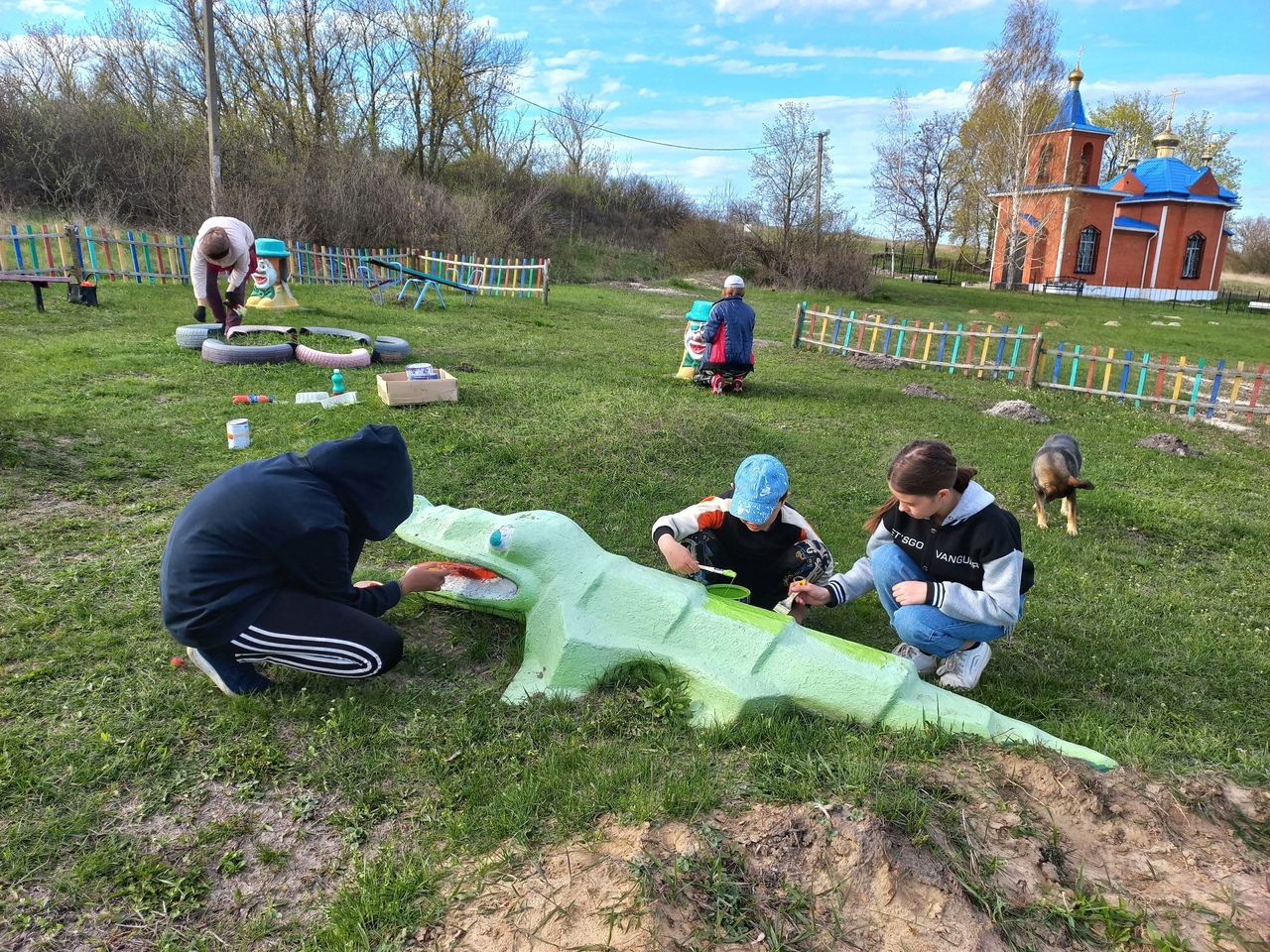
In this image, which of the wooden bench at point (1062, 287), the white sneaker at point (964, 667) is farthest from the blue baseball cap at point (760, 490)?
the wooden bench at point (1062, 287)

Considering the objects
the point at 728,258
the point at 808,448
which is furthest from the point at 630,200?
the point at 808,448

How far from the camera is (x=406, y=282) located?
1595 centimetres

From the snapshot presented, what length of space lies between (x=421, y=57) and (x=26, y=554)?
31955 millimetres

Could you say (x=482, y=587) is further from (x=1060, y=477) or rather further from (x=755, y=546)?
(x=1060, y=477)

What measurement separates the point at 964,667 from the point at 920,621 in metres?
0.41

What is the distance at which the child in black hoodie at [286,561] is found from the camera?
280 cm

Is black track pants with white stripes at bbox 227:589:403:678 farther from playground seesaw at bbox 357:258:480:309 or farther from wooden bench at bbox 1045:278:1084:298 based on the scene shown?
wooden bench at bbox 1045:278:1084:298

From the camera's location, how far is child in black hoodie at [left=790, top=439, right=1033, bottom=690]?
3.09 meters

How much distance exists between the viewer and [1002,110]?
3559 centimetres

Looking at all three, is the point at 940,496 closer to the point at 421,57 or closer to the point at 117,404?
the point at 117,404

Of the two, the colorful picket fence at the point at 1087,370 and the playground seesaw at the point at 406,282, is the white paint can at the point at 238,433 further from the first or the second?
the colorful picket fence at the point at 1087,370

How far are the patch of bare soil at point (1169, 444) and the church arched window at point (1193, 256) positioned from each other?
37190 mm

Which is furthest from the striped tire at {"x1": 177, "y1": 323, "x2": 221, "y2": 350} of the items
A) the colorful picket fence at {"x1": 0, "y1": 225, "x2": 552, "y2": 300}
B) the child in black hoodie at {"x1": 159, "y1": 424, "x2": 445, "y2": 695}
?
the child in black hoodie at {"x1": 159, "y1": 424, "x2": 445, "y2": 695}

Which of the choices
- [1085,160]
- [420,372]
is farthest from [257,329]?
[1085,160]
